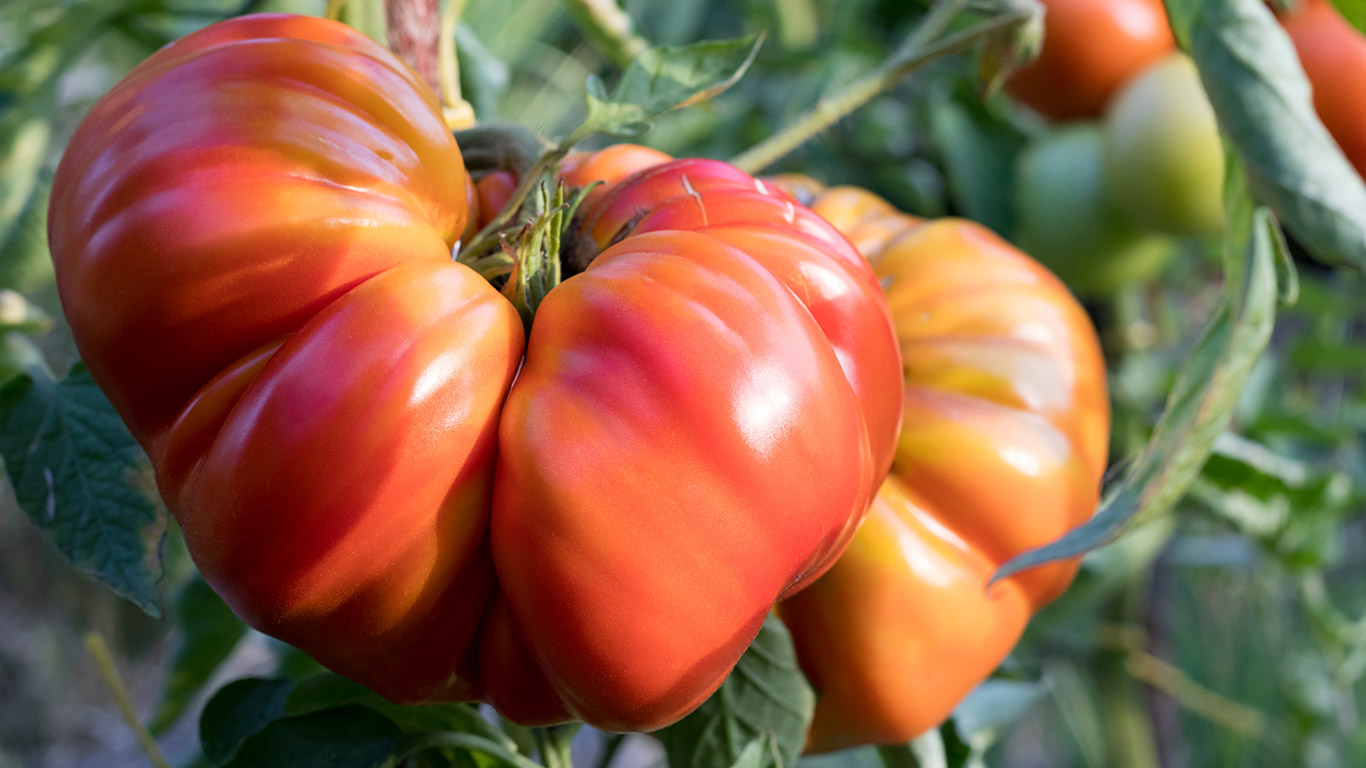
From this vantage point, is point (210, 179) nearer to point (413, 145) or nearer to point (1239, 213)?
point (413, 145)

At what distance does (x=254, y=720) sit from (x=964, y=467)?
1.08ft

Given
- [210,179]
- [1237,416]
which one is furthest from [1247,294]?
[1237,416]

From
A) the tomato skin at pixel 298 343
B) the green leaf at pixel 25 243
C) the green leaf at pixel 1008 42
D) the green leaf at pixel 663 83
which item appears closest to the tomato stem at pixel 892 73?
the green leaf at pixel 1008 42

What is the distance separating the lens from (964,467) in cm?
45

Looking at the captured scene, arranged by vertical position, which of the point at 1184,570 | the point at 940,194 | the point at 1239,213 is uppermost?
the point at 1239,213

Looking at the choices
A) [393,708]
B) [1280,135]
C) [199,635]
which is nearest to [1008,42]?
[1280,135]

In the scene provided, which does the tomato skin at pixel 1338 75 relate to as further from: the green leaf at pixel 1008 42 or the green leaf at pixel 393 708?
the green leaf at pixel 393 708

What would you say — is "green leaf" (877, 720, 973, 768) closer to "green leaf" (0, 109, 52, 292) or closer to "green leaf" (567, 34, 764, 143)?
"green leaf" (567, 34, 764, 143)

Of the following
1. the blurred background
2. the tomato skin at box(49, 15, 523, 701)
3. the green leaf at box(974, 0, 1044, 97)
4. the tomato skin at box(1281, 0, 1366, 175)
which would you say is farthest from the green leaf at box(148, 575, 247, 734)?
the tomato skin at box(1281, 0, 1366, 175)

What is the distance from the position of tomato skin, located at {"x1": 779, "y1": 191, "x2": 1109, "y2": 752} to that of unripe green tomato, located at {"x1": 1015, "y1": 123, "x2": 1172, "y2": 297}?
1.01ft

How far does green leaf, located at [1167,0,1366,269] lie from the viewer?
357mm

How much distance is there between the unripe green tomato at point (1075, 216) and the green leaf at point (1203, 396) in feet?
1.33

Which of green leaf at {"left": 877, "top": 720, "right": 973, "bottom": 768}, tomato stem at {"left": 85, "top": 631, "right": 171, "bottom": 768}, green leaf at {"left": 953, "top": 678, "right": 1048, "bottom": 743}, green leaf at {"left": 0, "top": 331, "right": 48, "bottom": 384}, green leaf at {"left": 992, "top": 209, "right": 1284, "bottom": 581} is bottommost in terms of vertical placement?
green leaf at {"left": 953, "top": 678, "right": 1048, "bottom": 743}

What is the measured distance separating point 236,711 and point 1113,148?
0.68 metres
